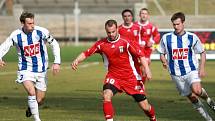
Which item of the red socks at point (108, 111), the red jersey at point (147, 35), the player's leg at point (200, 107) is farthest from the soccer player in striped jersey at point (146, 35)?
the red socks at point (108, 111)

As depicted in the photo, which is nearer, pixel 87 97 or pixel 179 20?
pixel 179 20

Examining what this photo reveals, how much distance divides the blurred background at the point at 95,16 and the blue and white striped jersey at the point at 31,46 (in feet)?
162

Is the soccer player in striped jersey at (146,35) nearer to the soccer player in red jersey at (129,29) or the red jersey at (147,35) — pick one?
the red jersey at (147,35)

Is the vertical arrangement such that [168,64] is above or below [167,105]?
above

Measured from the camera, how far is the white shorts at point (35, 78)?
632 inches

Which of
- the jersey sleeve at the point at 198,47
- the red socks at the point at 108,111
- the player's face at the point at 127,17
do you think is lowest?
the red socks at the point at 108,111

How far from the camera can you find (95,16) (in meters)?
68.2

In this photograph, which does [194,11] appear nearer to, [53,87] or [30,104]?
[53,87]

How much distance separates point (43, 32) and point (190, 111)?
4399 mm

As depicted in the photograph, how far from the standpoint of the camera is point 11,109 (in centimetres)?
1928

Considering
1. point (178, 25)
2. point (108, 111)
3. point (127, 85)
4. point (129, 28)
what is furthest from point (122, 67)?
point (129, 28)

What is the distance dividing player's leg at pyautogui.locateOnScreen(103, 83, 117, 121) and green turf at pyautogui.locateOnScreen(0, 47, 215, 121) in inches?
81.0

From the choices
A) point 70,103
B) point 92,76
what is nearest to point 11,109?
point 70,103

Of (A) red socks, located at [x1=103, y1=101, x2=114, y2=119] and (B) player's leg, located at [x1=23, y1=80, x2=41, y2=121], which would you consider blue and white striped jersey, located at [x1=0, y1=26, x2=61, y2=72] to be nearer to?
(B) player's leg, located at [x1=23, y1=80, x2=41, y2=121]
